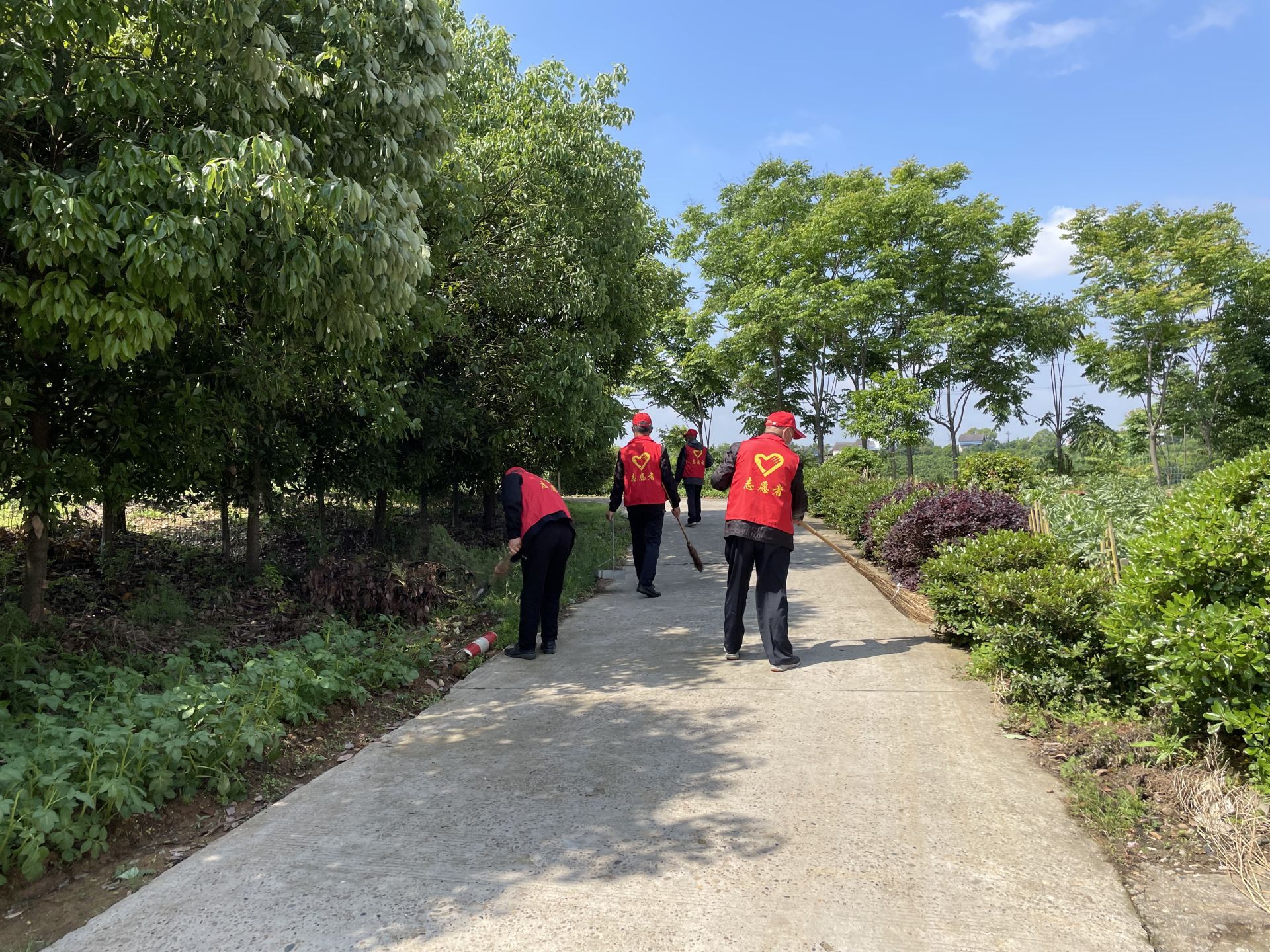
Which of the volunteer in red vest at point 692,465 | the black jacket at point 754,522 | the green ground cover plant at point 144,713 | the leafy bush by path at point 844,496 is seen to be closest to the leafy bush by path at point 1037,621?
the black jacket at point 754,522

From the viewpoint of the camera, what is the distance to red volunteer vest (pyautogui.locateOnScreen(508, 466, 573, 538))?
5.82 meters

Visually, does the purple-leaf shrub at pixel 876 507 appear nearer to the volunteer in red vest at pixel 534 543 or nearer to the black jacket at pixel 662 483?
the black jacket at pixel 662 483

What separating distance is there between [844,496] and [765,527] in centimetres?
709

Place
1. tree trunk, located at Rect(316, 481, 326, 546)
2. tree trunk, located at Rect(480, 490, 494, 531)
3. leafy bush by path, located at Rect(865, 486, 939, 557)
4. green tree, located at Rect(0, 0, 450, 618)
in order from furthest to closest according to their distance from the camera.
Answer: tree trunk, located at Rect(480, 490, 494, 531), tree trunk, located at Rect(316, 481, 326, 546), leafy bush by path, located at Rect(865, 486, 939, 557), green tree, located at Rect(0, 0, 450, 618)

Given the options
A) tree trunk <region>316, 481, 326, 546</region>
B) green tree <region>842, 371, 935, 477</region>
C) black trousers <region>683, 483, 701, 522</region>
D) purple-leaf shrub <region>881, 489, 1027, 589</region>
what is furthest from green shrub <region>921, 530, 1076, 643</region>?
green tree <region>842, 371, 935, 477</region>

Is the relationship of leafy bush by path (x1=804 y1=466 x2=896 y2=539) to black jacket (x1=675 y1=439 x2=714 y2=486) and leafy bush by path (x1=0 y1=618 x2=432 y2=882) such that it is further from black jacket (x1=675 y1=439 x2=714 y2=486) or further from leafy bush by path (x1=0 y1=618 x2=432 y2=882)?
leafy bush by path (x1=0 y1=618 x2=432 y2=882)

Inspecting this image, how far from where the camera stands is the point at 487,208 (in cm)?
924

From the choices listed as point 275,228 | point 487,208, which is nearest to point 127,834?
point 275,228

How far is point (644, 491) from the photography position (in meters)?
8.18

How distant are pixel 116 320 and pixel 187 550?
590 cm

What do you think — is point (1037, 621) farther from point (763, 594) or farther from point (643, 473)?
point (643, 473)

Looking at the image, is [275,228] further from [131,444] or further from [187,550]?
[187,550]

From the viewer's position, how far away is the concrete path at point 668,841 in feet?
8.31

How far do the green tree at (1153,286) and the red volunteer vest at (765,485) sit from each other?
2023 centimetres
